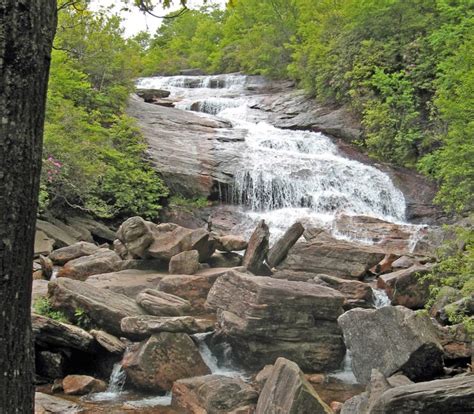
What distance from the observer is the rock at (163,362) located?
7371 millimetres

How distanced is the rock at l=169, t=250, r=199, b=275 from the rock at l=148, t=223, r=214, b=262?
0.28 meters

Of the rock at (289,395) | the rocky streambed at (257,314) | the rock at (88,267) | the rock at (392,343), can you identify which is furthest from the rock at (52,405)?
the rock at (88,267)

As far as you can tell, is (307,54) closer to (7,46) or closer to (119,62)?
(119,62)

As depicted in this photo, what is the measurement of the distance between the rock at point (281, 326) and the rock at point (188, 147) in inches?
461

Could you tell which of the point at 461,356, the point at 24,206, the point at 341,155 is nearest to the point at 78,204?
the point at 341,155

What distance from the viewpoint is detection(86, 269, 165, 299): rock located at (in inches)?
397

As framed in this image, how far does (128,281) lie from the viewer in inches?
413

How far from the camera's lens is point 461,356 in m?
7.66

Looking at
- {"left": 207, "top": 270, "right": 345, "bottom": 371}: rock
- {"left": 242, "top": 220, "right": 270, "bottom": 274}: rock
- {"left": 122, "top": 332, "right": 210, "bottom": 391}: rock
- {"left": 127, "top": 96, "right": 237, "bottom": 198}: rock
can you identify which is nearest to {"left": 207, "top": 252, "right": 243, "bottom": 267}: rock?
{"left": 242, "top": 220, "right": 270, "bottom": 274}: rock

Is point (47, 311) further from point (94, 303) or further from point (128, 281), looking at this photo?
point (128, 281)

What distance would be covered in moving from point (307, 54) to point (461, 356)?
22.0m

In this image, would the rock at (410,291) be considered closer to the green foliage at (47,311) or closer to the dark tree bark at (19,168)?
the green foliage at (47,311)

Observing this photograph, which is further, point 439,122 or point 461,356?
point 439,122

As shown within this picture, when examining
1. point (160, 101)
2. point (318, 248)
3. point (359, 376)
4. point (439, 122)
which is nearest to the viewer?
point (359, 376)
